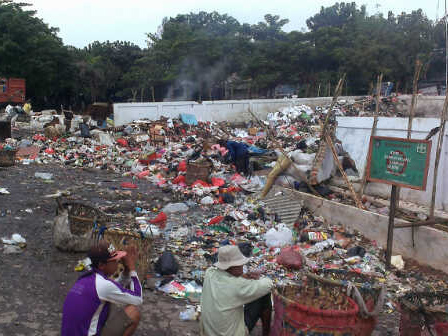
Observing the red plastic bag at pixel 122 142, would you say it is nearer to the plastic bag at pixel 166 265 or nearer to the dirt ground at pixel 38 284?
the dirt ground at pixel 38 284

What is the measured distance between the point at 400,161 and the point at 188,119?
14425 millimetres

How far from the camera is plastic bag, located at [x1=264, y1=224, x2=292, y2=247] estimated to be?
6.23 metres

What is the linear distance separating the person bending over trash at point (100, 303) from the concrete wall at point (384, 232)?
422cm

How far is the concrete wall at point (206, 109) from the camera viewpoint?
17984 mm

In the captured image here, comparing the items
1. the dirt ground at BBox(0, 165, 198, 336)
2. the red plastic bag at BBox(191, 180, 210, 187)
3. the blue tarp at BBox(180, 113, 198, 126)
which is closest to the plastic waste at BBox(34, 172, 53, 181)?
the dirt ground at BBox(0, 165, 198, 336)

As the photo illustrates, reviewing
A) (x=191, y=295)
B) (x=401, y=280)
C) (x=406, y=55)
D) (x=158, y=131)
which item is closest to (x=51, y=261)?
(x=191, y=295)

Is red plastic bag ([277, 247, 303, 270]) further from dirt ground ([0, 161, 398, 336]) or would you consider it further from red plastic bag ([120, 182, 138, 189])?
red plastic bag ([120, 182, 138, 189])

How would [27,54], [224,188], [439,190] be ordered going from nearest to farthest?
[439,190]
[224,188]
[27,54]

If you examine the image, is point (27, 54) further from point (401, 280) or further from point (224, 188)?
point (401, 280)

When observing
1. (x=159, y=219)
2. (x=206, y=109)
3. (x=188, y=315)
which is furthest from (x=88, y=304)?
(x=206, y=109)

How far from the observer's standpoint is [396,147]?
5152mm

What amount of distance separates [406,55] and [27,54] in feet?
74.2

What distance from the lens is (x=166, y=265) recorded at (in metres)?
4.83

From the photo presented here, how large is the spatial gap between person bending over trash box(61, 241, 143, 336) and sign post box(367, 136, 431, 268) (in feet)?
11.4
